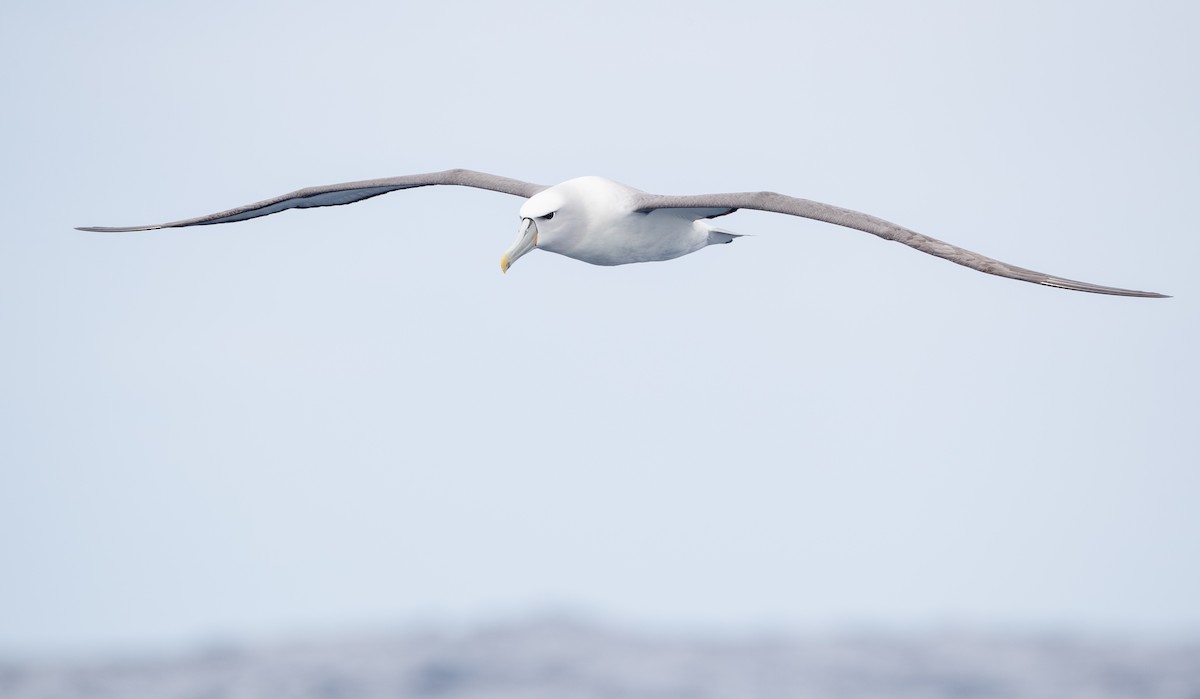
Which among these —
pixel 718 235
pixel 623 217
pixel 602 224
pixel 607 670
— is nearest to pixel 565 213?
pixel 602 224

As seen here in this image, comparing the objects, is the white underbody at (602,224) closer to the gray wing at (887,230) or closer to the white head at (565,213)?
the white head at (565,213)

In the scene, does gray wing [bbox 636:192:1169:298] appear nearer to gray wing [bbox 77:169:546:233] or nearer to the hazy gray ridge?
gray wing [bbox 77:169:546:233]

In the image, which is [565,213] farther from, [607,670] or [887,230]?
[607,670]

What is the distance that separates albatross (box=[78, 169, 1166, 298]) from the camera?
13.1 m

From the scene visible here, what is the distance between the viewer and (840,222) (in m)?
13.2

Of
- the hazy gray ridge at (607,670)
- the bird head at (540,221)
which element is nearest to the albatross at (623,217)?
the bird head at (540,221)

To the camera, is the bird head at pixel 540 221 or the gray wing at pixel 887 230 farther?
the bird head at pixel 540 221

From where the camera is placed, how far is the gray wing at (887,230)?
1232 cm

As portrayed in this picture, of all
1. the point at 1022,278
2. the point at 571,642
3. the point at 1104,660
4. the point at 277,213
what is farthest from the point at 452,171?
the point at 1104,660

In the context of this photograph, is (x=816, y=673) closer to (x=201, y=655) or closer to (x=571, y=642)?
(x=571, y=642)

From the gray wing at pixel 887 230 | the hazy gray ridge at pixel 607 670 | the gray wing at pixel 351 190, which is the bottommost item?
the hazy gray ridge at pixel 607 670

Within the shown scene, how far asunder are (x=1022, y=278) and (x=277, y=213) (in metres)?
9.00

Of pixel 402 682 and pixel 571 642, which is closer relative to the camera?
pixel 402 682

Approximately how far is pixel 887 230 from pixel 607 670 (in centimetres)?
7038
